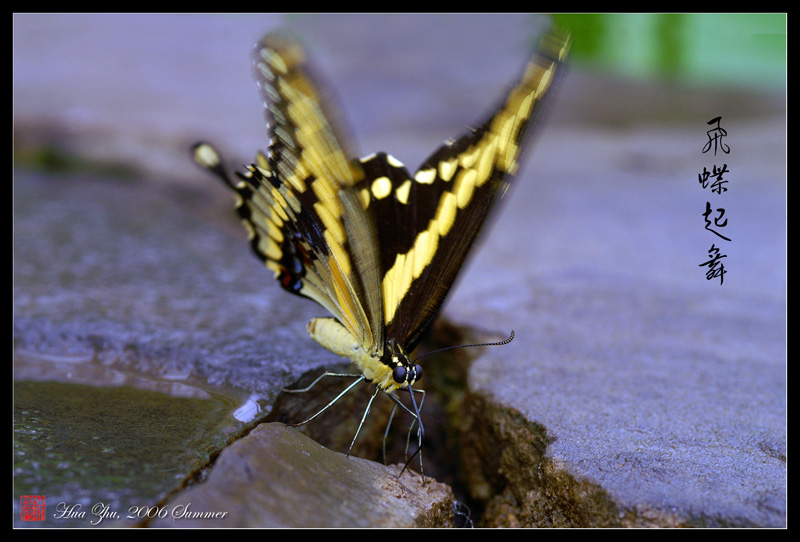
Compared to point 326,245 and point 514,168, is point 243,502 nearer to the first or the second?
point 326,245

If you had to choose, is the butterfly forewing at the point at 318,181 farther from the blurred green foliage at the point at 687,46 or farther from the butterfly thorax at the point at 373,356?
the blurred green foliage at the point at 687,46

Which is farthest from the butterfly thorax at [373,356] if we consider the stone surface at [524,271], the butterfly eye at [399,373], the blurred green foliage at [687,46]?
the blurred green foliage at [687,46]

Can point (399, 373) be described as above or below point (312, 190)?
below

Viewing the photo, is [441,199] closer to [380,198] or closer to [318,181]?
[380,198]

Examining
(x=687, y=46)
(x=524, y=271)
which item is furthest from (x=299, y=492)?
(x=687, y=46)

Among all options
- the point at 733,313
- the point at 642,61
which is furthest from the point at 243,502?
the point at 642,61
